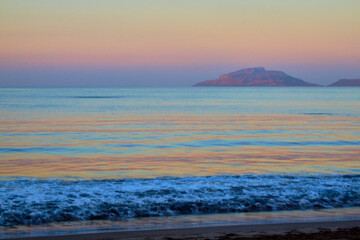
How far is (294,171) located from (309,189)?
331cm

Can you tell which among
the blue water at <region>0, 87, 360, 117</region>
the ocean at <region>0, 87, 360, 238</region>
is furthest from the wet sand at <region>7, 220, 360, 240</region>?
the blue water at <region>0, 87, 360, 117</region>

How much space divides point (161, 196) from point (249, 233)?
3479 millimetres

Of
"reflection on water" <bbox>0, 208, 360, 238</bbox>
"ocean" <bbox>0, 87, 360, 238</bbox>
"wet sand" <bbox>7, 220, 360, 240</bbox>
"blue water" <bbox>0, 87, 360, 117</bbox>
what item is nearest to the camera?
"wet sand" <bbox>7, 220, 360, 240</bbox>

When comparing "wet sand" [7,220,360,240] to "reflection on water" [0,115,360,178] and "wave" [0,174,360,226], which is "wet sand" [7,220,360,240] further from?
"reflection on water" [0,115,360,178]

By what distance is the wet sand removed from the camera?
23.3 ft

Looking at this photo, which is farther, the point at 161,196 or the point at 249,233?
the point at 161,196

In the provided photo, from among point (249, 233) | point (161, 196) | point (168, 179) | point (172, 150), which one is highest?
point (249, 233)

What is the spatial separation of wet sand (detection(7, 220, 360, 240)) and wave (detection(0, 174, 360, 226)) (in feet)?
4.73

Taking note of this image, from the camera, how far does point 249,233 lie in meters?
7.46

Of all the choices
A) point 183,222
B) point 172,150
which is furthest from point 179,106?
point 183,222

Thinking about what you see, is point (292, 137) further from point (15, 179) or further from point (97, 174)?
point (15, 179)

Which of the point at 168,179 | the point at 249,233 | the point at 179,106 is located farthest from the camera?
the point at 179,106

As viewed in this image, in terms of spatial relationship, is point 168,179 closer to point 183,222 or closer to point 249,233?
point 183,222

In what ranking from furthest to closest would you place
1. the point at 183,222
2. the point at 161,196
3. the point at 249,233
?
the point at 161,196
the point at 183,222
the point at 249,233
